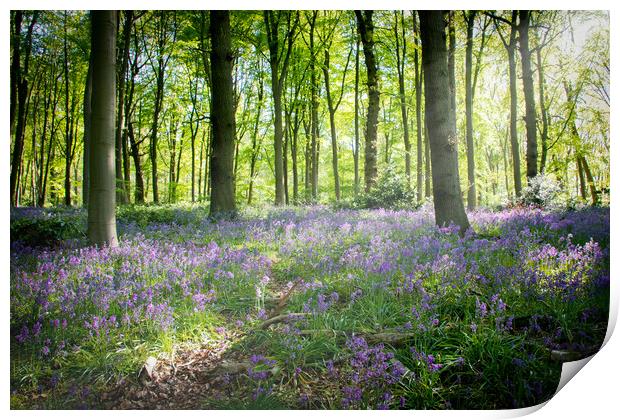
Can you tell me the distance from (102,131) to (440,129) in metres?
3.59

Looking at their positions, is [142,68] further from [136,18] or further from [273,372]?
[273,372]

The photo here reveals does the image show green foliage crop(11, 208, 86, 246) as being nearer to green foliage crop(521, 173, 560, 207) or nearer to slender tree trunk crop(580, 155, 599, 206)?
slender tree trunk crop(580, 155, 599, 206)

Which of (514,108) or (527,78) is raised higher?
(527,78)

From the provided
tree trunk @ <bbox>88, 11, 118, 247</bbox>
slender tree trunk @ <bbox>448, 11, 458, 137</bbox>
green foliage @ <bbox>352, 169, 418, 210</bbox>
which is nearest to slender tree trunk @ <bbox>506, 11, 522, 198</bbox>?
slender tree trunk @ <bbox>448, 11, 458, 137</bbox>

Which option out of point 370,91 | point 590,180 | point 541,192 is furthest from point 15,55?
point 370,91

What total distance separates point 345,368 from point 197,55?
8.24 metres

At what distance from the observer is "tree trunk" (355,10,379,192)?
30.3ft

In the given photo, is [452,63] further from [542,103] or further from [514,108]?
[542,103]

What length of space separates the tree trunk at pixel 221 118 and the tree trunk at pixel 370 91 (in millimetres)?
3913

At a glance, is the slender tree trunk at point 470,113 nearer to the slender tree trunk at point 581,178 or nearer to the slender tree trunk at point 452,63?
the slender tree trunk at point 452,63

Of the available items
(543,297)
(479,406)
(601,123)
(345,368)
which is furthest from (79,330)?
(601,123)

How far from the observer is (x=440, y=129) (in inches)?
165

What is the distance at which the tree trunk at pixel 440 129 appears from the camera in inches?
166
